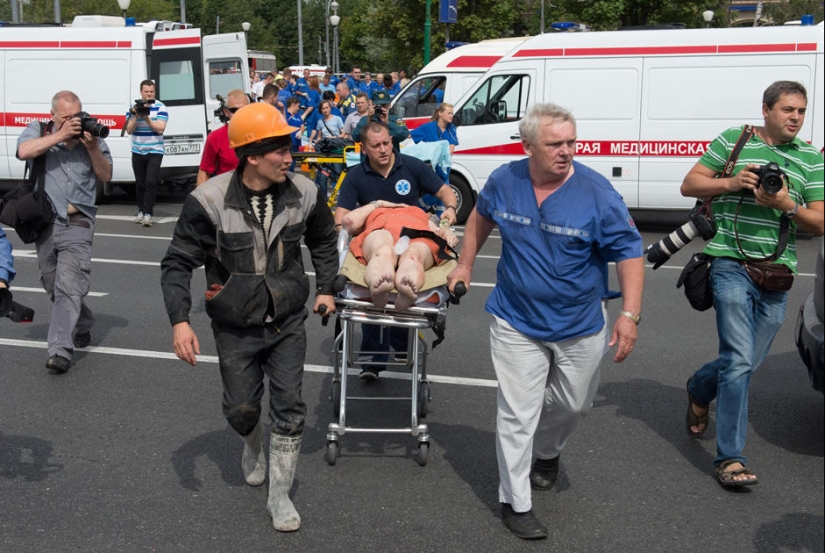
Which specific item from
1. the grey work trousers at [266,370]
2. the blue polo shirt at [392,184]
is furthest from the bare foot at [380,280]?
the blue polo shirt at [392,184]

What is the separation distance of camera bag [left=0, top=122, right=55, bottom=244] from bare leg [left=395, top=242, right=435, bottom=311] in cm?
282

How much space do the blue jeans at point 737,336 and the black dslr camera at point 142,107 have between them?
376 inches

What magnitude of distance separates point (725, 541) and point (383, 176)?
307 centimetres

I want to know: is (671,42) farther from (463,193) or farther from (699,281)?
(699,281)

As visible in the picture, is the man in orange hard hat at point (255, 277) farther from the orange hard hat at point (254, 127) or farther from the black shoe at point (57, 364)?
the black shoe at point (57, 364)

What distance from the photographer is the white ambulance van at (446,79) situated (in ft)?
53.9

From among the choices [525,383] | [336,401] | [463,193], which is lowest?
[336,401]

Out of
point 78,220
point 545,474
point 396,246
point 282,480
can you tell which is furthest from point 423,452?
Answer: point 78,220

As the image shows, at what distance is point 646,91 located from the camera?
1352 cm

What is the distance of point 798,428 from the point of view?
19.3ft

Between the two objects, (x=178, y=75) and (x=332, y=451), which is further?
(x=178, y=75)

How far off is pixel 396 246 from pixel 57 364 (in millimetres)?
2742

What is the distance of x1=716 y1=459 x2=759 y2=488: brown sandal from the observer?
16.0 ft

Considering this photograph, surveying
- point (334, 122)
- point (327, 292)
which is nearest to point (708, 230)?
point (327, 292)
